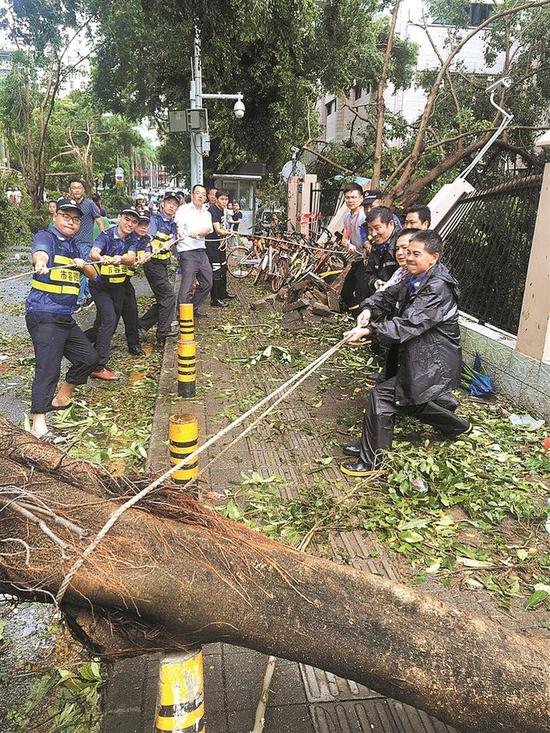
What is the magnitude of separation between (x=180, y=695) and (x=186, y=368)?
13.6 ft

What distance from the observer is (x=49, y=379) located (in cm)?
513

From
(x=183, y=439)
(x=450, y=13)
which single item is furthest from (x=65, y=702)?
(x=450, y=13)

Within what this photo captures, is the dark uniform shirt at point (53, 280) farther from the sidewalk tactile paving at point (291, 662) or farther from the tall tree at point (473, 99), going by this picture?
the tall tree at point (473, 99)

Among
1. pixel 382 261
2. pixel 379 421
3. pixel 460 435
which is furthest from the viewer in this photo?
pixel 382 261

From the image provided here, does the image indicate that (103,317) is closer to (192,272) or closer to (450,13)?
(192,272)

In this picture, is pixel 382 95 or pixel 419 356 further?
pixel 382 95

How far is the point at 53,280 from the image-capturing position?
5.12 meters

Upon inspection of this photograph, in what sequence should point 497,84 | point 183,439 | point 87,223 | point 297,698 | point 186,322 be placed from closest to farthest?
point 297,698 → point 183,439 → point 186,322 → point 497,84 → point 87,223

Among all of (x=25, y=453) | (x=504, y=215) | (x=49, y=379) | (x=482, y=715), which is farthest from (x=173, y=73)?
(x=482, y=715)

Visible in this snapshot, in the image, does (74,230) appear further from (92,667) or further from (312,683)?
(312,683)

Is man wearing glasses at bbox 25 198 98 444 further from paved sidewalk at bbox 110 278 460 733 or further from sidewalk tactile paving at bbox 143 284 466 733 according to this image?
paved sidewalk at bbox 110 278 460 733

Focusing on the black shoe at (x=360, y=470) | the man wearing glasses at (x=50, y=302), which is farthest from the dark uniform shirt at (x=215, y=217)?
the black shoe at (x=360, y=470)

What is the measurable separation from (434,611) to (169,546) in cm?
99

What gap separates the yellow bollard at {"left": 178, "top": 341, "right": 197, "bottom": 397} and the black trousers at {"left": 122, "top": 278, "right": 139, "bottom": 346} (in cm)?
189
